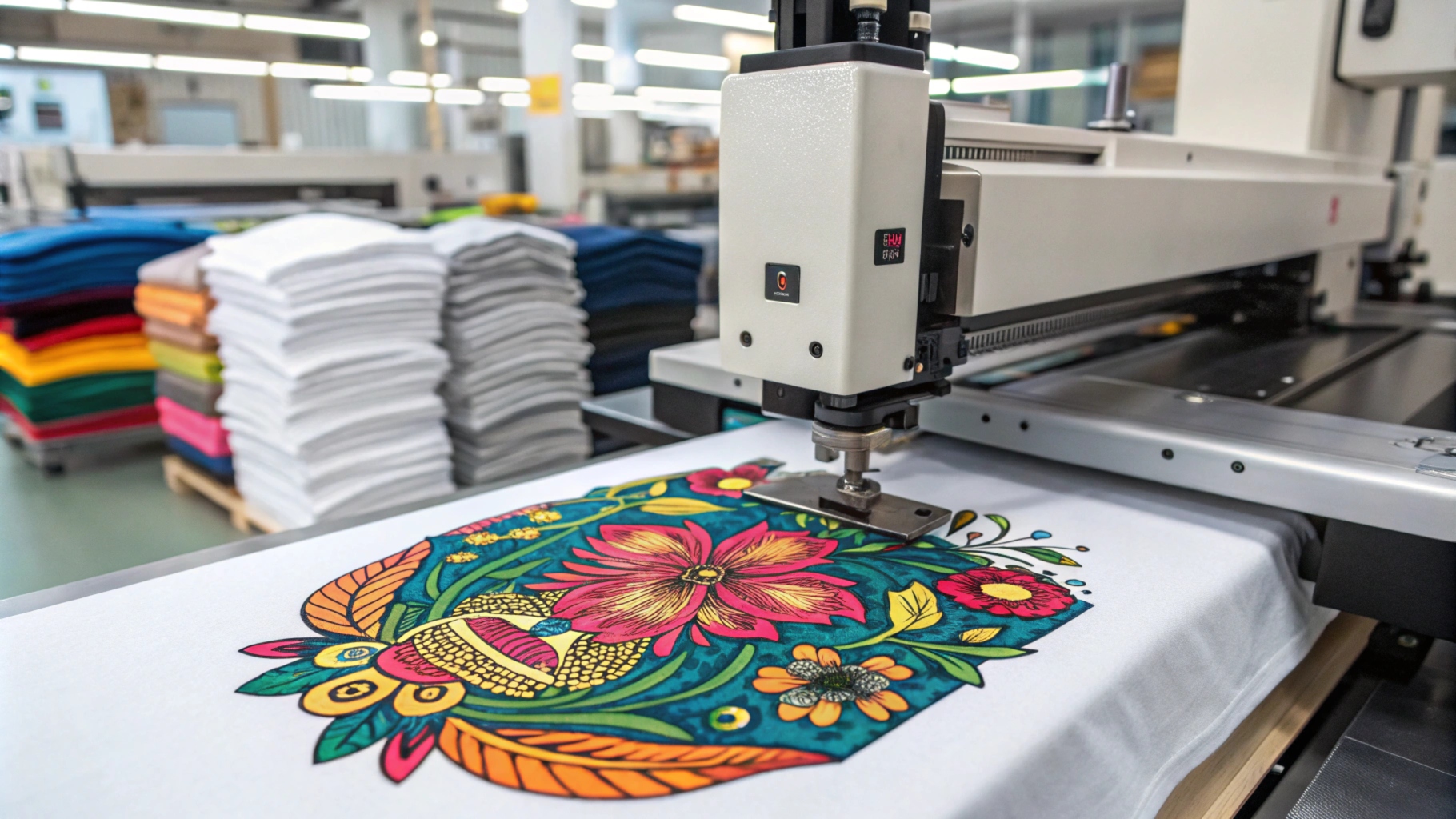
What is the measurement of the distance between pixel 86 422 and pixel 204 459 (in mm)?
637

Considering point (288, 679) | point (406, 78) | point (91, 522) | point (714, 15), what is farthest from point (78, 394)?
point (406, 78)

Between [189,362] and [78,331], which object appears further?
[78,331]

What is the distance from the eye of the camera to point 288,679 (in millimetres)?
745

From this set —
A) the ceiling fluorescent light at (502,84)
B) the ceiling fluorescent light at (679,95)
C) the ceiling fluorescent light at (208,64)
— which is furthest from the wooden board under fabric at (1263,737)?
the ceiling fluorescent light at (502,84)

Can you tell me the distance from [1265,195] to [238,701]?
62.2 inches

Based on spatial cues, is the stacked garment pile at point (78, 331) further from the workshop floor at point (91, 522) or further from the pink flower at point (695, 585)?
the pink flower at point (695, 585)

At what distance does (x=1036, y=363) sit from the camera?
154cm

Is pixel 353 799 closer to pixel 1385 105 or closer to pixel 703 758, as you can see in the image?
pixel 703 758

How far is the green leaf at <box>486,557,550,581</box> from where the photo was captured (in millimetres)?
923

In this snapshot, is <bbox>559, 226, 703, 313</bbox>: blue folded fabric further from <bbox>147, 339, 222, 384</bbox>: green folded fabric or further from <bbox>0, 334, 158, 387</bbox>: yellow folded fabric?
<bbox>0, 334, 158, 387</bbox>: yellow folded fabric

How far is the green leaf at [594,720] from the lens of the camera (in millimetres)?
664

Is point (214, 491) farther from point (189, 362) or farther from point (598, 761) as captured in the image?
point (598, 761)

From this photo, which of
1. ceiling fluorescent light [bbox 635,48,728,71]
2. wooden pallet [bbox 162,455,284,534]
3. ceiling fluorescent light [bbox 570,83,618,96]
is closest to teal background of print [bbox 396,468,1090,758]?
wooden pallet [bbox 162,455,284,534]

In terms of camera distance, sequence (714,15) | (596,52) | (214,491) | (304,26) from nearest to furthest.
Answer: (214,491) → (304,26) → (714,15) → (596,52)
